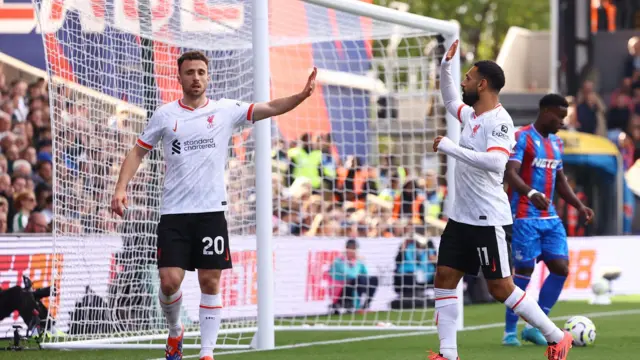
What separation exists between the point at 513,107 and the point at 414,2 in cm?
1568

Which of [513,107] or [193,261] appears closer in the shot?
[193,261]

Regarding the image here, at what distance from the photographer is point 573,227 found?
822 inches

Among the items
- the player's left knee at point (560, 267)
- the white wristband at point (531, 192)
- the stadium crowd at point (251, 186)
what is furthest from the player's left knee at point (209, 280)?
the player's left knee at point (560, 267)

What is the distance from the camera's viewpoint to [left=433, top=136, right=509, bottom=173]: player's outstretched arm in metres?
7.47

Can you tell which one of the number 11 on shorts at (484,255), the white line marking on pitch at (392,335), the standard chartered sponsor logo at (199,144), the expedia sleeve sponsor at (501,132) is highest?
the expedia sleeve sponsor at (501,132)

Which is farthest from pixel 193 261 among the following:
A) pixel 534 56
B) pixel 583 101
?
pixel 534 56

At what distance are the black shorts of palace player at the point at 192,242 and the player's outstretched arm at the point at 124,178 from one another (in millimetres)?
365

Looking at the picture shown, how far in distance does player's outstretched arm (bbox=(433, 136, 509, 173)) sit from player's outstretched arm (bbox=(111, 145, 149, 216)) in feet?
6.84

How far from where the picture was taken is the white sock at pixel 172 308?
8031 millimetres

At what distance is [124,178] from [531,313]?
2919 millimetres

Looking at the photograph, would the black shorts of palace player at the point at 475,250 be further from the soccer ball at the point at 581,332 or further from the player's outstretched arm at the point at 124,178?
the soccer ball at the point at 581,332

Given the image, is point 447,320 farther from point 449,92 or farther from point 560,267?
point 560,267

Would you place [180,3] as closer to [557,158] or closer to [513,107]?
[557,158]

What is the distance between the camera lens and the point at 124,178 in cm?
784
